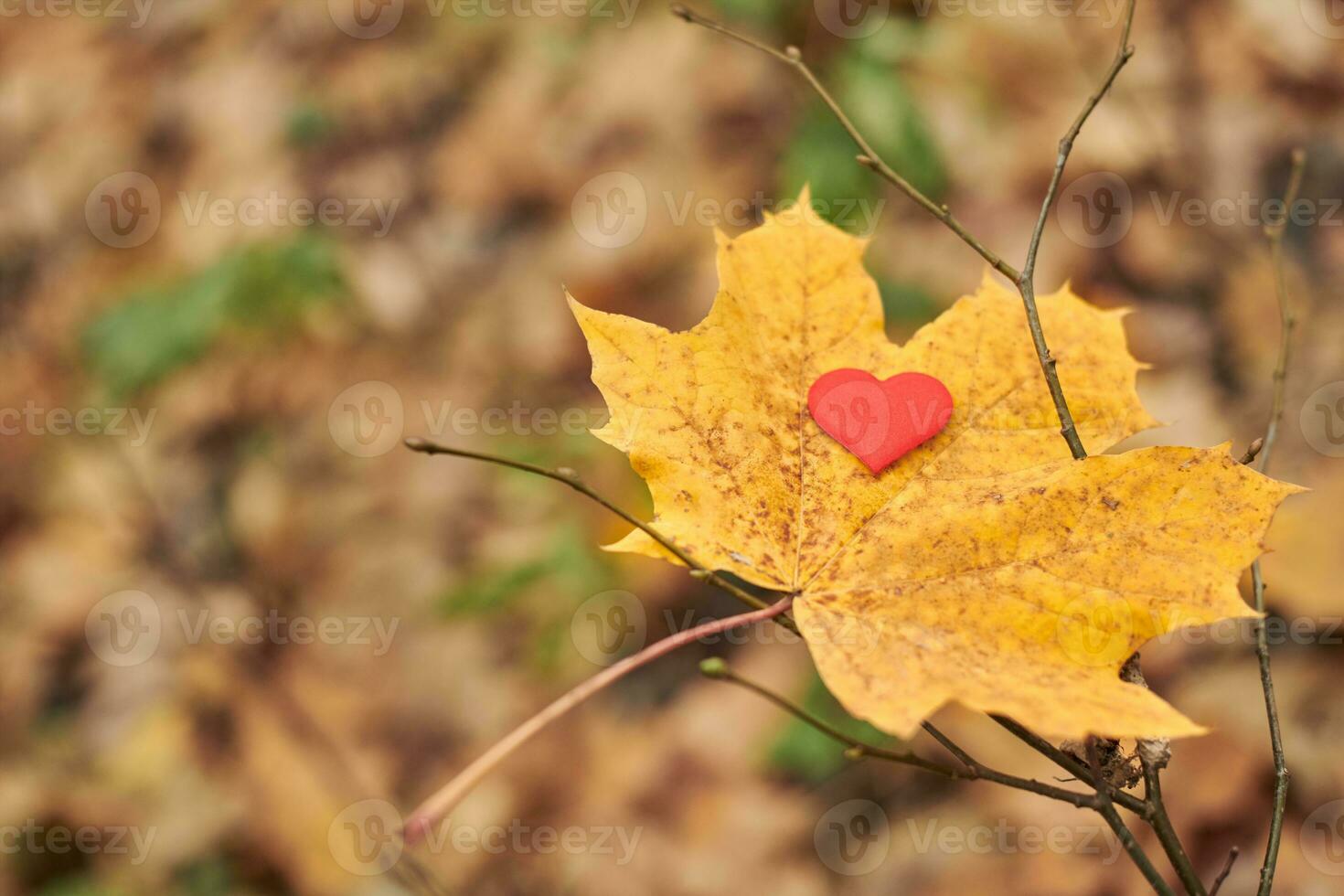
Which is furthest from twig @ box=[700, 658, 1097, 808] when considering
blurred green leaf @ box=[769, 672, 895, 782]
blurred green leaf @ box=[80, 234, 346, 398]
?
blurred green leaf @ box=[80, 234, 346, 398]

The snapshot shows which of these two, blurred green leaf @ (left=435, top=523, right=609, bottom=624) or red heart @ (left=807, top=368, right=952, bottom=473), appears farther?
blurred green leaf @ (left=435, top=523, right=609, bottom=624)

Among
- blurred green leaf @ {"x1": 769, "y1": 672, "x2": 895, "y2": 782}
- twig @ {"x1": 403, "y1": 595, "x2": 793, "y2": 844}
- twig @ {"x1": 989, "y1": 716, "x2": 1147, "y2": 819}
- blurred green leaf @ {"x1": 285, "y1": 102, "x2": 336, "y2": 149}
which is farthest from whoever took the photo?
blurred green leaf @ {"x1": 285, "y1": 102, "x2": 336, "y2": 149}

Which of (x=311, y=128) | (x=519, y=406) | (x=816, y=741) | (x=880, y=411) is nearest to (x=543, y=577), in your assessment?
(x=816, y=741)

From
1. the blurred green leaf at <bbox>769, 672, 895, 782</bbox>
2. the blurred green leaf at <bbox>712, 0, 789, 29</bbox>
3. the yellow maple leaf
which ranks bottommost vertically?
the blurred green leaf at <bbox>769, 672, 895, 782</bbox>

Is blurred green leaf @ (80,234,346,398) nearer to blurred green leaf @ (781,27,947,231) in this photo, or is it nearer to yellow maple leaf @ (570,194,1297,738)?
blurred green leaf @ (781,27,947,231)

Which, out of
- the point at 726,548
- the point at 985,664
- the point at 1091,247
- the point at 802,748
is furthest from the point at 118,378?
the point at 1091,247

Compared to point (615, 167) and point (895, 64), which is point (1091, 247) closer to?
point (895, 64)
